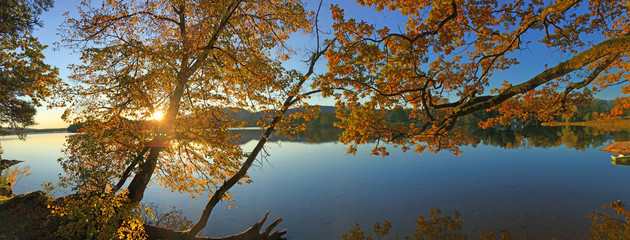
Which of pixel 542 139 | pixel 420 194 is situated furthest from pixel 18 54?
pixel 542 139

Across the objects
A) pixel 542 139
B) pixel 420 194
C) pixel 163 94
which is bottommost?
pixel 420 194

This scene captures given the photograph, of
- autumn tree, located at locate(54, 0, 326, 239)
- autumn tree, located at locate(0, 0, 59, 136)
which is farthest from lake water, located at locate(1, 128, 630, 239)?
autumn tree, located at locate(0, 0, 59, 136)

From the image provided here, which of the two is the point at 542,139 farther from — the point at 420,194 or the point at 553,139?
the point at 420,194

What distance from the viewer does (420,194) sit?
22.7 meters

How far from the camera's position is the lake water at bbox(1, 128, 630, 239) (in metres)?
15.9

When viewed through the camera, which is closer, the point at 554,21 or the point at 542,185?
the point at 554,21

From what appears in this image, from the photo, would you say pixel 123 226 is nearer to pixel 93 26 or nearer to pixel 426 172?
pixel 93 26

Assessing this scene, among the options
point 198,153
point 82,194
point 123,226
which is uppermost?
point 198,153

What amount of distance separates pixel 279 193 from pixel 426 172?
17168mm

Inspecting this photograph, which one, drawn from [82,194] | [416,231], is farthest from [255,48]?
[416,231]

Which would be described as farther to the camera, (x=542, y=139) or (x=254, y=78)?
(x=542, y=139)

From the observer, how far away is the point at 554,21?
897 centimetres

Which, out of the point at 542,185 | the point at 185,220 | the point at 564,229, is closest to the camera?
the point at 564,229

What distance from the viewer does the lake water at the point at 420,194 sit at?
52.0 feet
